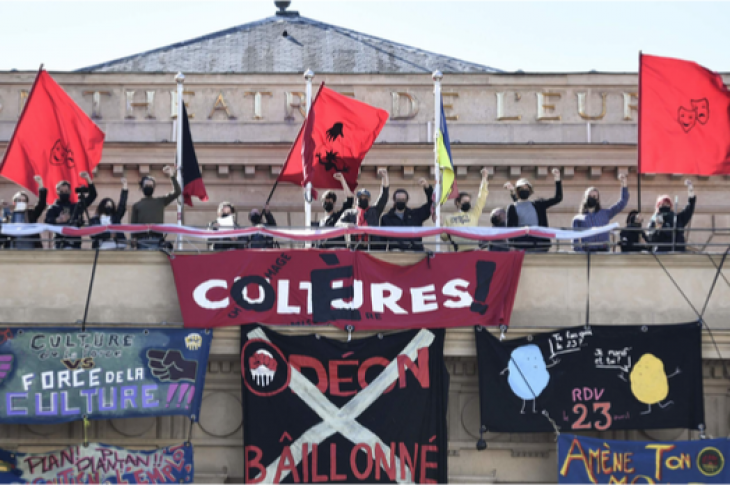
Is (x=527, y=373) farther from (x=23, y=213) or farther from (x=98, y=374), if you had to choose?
(x=23, y=213)

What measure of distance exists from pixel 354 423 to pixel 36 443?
199 inches

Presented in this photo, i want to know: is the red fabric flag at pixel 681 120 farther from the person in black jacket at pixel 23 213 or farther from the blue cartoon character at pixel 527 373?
the person in black jacket at pixel 23 213

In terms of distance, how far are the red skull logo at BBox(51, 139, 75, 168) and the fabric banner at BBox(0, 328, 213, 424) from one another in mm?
3445

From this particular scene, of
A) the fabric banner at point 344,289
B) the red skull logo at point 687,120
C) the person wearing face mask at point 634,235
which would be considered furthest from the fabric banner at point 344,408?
the red skull logo at point 687,120

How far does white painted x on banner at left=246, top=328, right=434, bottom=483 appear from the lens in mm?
18531

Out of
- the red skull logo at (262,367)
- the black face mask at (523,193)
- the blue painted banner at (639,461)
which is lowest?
the blue painted banner at (639,461)

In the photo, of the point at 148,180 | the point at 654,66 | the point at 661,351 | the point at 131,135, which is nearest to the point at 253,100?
the point at 131,135

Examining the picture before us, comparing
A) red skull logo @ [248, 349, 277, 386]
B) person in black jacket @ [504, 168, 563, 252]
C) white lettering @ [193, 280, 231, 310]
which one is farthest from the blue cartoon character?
white lettering @ [193, 280, 231, 310]

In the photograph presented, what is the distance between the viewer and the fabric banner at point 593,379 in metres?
18.9

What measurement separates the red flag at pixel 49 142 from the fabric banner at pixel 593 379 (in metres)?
7.70

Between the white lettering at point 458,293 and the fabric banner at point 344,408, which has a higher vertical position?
the white lettering at point 458,293

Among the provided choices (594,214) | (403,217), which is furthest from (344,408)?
(594,214)

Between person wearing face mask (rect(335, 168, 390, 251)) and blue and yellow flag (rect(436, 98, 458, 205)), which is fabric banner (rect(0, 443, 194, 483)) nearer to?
person wearing face mask (rect(335, 168, 390, 251))

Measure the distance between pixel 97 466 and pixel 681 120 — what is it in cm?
1116
